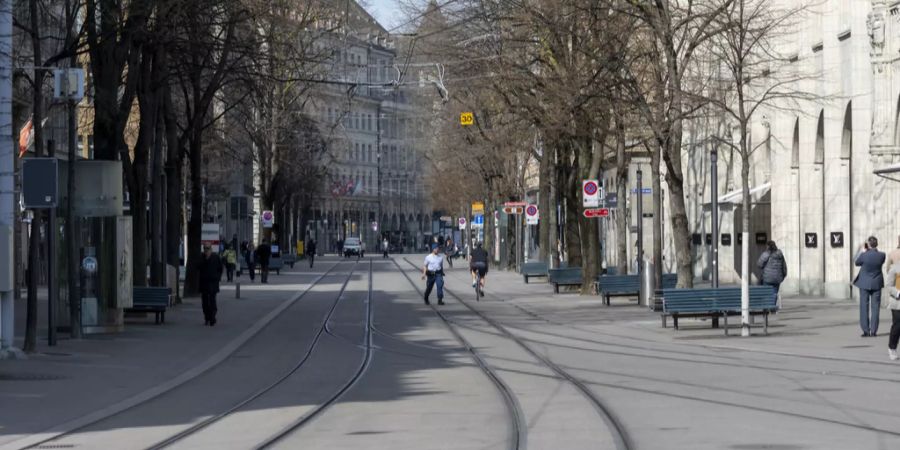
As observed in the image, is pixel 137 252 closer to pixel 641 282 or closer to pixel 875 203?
pixel 641 282

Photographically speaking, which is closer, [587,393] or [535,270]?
[587,393]

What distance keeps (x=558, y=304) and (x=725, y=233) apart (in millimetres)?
15928

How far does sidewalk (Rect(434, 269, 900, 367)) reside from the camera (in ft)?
88.2

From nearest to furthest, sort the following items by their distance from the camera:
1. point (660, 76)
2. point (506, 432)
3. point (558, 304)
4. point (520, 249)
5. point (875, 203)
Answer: point (506, 432), point (660, 76), point (875, 203), point (558, 304), point (520, 249)

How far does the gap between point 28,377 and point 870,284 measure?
14747mm

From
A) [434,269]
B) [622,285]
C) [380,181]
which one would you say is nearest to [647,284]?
[622,285]

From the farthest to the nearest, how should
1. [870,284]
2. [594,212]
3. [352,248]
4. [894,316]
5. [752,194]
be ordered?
[352,248]
[752,194]
[594,212]
[870,284]
[894,316]

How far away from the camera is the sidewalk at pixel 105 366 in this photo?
17.3m

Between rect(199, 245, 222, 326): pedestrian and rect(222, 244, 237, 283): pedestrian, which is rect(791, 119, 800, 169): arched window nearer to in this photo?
rect(199, 245, 222, 326): pedestrian

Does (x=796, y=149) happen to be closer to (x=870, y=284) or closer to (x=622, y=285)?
(x=622, y=285)

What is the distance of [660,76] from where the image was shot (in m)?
34.7

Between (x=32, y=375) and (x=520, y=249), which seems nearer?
(x=32, y=375)

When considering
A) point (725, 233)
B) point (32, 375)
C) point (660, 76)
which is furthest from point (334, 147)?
point (32, 375)

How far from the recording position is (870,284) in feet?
93.7
